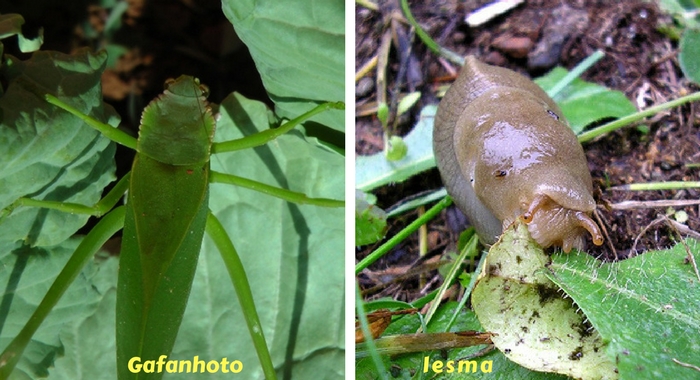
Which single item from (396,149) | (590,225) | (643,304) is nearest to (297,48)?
(396,149)

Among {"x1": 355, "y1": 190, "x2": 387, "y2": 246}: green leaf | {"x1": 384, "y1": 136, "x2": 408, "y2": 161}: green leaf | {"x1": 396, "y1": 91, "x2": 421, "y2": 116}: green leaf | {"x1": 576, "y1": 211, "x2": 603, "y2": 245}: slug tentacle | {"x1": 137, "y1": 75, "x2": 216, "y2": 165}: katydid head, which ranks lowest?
{"x1": 576, "y1": 211, "x2": 603, "y2": 245}: slug tentacle

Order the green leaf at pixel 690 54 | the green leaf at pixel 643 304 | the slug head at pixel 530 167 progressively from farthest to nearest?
the green leaf at pixel 690 54 → the slug head at pixel 530 167 → the green leaf at pixel 643 304

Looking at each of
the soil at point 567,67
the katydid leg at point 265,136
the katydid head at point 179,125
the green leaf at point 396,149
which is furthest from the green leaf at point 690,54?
the katydid head at point 179,125

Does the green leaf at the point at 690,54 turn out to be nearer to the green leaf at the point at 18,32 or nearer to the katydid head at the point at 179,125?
the katydid head at the point at 179,125

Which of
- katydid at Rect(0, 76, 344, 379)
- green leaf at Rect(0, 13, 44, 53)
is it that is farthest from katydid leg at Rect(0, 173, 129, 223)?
green leaf at Rect(0, 13, 44, 53)

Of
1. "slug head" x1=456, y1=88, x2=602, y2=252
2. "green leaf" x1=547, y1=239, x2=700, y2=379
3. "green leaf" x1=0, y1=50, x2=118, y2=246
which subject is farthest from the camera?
"green leaf" x1=0, y1=50, x2=118, y2=246

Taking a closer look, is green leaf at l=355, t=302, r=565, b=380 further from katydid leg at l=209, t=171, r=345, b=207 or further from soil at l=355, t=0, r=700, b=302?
katydid leg at l=209, t=171, r=345, b=207
